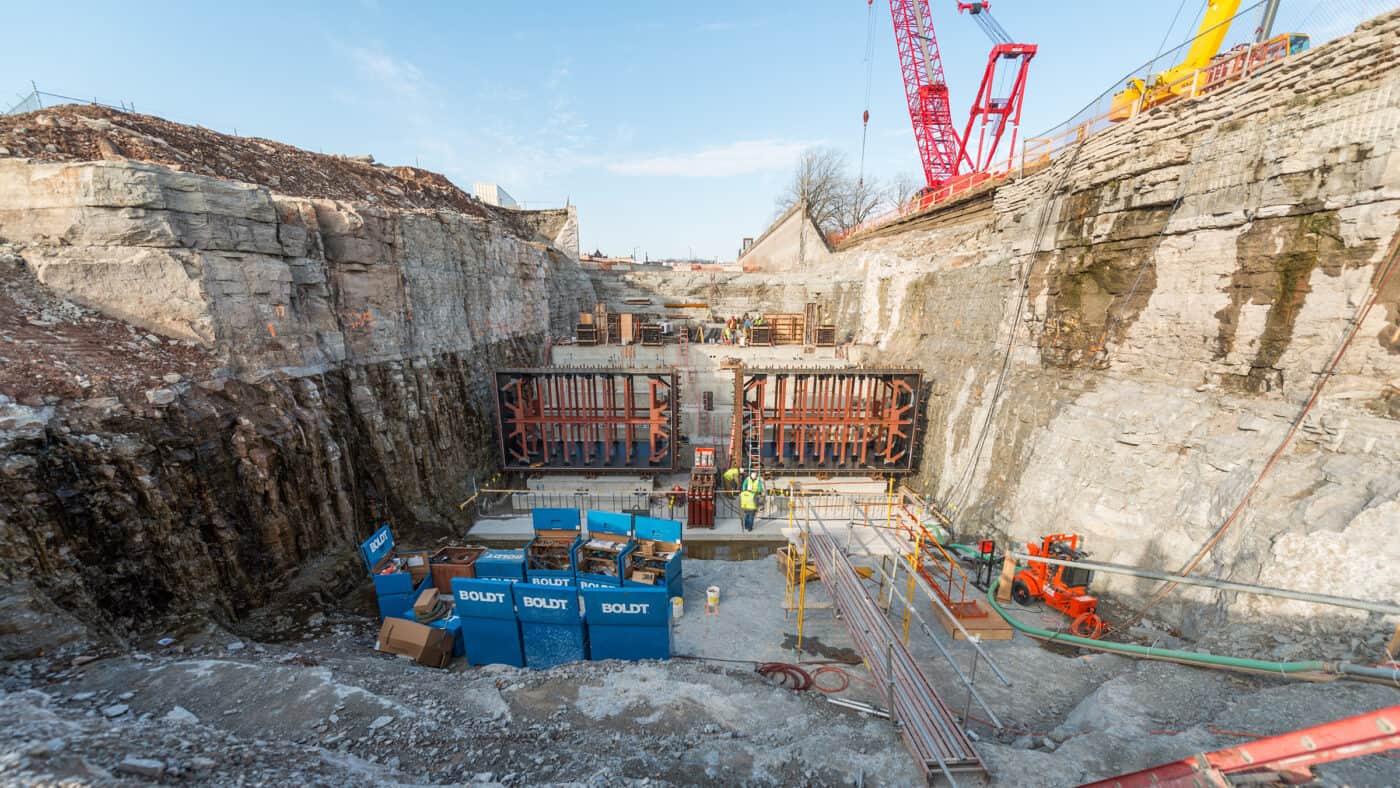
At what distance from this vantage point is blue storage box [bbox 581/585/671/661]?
764 centimetres

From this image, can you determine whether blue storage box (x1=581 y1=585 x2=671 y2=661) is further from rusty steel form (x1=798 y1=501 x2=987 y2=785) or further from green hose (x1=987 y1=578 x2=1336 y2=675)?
green hose (x1=987 y1=578 x2=1336 y2=675)

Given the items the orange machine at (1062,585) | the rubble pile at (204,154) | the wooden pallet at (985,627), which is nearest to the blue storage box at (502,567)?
the wooden pallet at (985,627)

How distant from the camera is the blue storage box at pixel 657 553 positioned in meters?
9.31

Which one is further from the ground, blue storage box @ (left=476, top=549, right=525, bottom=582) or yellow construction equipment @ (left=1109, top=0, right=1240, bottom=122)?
yellow construction equipment @ (left=1109, top=0, right=1240, bottom=122)

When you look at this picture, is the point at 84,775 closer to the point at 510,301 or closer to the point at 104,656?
the point at 104,656

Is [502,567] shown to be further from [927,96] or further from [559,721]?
[927,96]

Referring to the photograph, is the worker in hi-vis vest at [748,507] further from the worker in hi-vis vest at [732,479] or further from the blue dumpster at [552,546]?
the blue dumpster at [552,546]

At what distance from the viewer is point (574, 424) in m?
16.2

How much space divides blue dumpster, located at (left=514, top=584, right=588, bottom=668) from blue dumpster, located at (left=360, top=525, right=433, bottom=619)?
268cm

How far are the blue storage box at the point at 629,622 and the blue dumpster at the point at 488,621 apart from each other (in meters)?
1.20

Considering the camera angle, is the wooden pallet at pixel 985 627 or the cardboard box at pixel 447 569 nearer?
the wooden pallet at pixel 985 627

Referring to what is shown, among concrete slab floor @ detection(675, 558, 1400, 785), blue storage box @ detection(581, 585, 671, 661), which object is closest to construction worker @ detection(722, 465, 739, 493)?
concrete slab floor @ detection(675, 558, 1400, 785)

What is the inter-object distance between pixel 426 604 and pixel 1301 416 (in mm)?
14386

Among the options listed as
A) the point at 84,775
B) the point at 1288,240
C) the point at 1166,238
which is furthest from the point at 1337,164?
the point at 84,775
